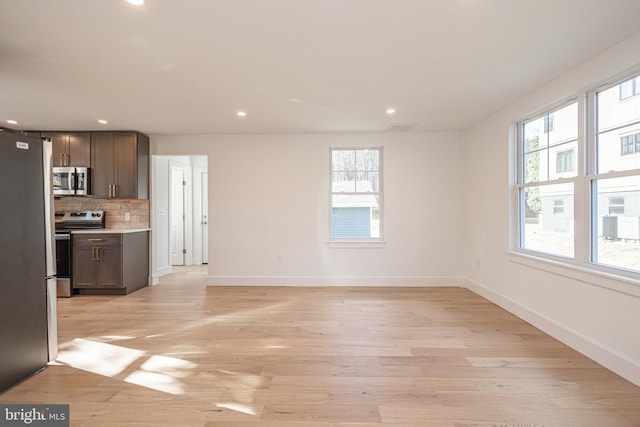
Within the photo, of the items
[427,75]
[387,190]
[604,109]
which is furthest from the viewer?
[387,190]

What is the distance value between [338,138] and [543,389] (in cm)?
402

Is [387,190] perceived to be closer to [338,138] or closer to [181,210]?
A: [338,138]

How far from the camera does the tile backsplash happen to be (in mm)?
5223

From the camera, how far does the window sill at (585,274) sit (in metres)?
2.29

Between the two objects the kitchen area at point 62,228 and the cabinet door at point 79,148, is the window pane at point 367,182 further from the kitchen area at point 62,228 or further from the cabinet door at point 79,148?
the cabinet door at point 79,148

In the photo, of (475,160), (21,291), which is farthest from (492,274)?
(21,291)

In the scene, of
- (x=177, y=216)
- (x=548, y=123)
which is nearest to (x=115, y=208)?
(x=177, y=216)

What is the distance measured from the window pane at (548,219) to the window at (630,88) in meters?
0.81

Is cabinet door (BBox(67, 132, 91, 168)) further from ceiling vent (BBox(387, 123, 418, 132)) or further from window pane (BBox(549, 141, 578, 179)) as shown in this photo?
window pane (BBox(549, 141, 578, 179))

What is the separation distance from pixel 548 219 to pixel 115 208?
19.9 feet

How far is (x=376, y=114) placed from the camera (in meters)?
4.13

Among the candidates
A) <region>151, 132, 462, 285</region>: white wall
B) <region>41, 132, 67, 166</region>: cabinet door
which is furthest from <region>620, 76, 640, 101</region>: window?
<region>41, 132, 67, 166</region>: cabinet door

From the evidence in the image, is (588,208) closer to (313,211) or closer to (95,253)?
(313,211)

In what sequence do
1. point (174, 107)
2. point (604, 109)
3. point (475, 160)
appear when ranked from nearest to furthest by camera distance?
point (604, 109)
point (174, 107)
point (475, 160)
